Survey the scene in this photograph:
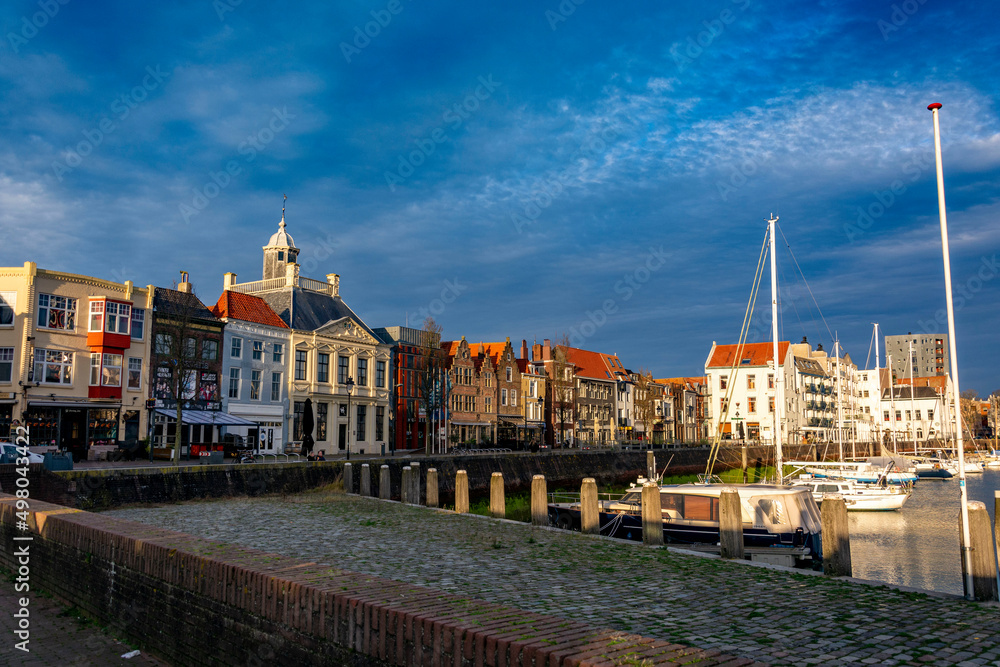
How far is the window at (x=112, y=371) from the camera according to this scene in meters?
44.0

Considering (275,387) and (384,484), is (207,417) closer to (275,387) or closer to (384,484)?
(275,387)

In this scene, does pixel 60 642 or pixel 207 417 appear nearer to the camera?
pixel 60 642

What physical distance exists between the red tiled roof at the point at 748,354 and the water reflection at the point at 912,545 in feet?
174

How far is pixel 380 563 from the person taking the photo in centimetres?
1327

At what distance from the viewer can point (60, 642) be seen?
916 centimetres

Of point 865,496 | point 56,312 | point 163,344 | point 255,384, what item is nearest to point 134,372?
point 163,344

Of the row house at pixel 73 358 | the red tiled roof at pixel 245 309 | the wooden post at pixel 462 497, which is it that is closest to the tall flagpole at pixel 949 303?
the wooden post at pixel 462 497

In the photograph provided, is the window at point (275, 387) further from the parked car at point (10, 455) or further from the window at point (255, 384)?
the parked car at point (10, 455)

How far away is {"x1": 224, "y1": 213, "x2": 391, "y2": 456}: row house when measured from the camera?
2280 inches

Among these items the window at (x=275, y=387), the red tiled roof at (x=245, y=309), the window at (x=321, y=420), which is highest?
the red tiled roof at (x=245, y=309)

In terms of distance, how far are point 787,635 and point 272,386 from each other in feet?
169

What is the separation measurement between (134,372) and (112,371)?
4.88 feet

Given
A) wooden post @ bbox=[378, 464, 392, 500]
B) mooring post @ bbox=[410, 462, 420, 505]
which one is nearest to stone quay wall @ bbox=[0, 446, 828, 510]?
wooden post @ bbox=[378, 464, 392, 500]

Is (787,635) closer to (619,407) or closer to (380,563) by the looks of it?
(380,563)
